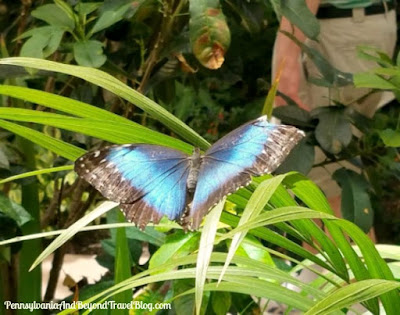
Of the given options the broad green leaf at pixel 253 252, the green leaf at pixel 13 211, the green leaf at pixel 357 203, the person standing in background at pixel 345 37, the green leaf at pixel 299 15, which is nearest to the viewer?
the broad green leaf at pixel 253 252

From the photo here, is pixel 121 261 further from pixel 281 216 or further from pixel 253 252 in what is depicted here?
pixel 281 216

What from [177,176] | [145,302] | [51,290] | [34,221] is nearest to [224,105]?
[51,290]

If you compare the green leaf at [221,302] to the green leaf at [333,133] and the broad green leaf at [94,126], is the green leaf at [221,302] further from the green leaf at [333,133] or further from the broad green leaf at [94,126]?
the green leaf at [333,133]

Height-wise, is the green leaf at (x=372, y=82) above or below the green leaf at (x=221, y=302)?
above

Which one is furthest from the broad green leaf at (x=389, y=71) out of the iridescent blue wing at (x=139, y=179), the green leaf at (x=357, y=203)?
the iridescent blue wing at (x=139, y=179)

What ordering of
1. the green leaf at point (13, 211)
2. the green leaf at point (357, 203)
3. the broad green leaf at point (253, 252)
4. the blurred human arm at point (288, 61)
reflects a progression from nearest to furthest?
the broad green leaf at point (253, 252) < the green leaf at point (13, 211) < the green leaf at point (357, 203) < the blurred human arm at point (288, 61)

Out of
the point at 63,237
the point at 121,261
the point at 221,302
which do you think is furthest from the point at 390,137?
the point at 63,237

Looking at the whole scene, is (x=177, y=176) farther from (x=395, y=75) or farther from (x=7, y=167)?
(x=395, y=75)
